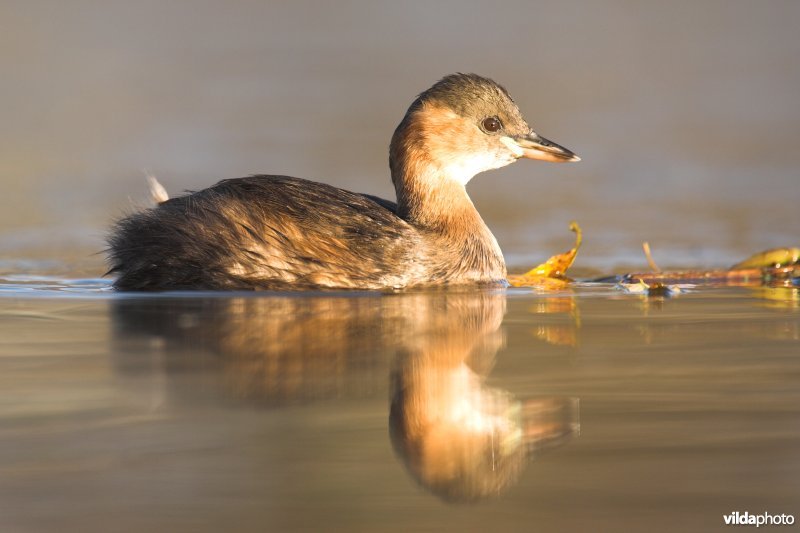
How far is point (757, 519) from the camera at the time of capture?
2445mm

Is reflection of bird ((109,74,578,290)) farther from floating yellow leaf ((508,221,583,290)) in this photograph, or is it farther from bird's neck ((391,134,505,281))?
floating yellow leaf ((508,221,583,290))

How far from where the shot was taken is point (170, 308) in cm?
595

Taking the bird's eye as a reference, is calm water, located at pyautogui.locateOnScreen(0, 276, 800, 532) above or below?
below

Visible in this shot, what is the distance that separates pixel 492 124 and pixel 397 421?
16.2ft

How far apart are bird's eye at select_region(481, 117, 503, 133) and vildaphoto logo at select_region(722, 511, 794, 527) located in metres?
5.69

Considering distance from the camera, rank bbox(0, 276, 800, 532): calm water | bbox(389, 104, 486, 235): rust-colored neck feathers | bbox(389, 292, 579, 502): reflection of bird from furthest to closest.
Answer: bbox(389, 104, 486, 235): rust-colored neck feathers → bbox(389, 292, 579, 502): reflection of bird → bbox(0, 276, 800, 532): calm water

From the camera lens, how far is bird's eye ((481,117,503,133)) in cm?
798

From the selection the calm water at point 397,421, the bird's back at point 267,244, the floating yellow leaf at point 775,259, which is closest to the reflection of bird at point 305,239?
the bird's back at point 267,244

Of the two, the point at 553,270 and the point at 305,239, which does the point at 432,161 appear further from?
the point at 305,239

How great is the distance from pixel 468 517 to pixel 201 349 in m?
2.24

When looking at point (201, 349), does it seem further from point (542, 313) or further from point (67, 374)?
point (542, 313)

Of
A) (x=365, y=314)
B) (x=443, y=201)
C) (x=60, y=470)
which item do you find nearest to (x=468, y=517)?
(x=60, y=470)

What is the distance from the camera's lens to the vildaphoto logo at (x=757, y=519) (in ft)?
7.94

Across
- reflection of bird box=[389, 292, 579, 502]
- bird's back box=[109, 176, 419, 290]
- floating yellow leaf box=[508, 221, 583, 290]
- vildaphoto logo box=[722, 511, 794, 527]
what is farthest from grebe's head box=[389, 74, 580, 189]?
vildaphoto logo box=[722, 511, 794, 527]
